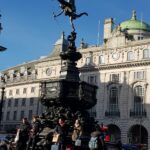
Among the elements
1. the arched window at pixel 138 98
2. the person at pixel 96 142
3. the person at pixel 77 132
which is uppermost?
the arched window at pixel 138 98

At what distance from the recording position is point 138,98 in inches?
2682

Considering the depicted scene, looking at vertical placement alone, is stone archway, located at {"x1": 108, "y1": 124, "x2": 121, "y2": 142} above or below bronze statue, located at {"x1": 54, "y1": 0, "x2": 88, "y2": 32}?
below

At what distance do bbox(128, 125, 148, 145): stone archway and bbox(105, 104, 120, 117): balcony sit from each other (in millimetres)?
3841

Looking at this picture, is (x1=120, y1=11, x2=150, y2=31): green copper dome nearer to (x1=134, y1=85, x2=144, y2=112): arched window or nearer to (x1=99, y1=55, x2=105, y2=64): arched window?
(x1=99, y1=55, x2=105, y2=64): arched window

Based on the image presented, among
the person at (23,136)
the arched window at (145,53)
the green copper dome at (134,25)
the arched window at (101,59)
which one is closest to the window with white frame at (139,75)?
the arched window at (145,53)

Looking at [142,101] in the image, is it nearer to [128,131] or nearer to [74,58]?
[128,131]

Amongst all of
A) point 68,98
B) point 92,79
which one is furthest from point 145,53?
point 68,98

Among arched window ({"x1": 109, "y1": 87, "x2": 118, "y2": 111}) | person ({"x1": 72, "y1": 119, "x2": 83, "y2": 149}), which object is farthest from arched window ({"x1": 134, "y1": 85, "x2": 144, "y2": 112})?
person ({"x1": 72, "y1": 119, "x2": 83, "y2": 149})

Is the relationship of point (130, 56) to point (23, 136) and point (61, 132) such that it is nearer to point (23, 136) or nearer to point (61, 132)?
point (23, 136)

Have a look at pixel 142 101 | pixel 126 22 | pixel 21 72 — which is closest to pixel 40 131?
pixel 142 101

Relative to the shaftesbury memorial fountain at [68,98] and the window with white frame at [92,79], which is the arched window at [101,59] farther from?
the shaftesbury memorial fountain at [68,98]

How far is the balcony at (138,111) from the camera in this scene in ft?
218

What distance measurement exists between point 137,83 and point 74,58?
5158 centimetres

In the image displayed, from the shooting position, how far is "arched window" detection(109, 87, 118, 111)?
233 ft
